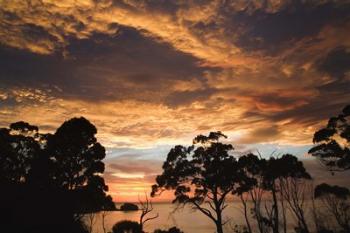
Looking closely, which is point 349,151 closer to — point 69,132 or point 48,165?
point 69,132

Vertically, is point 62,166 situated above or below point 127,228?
above

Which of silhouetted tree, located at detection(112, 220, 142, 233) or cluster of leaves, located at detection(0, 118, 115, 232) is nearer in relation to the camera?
cluster of leaves, located at detection(0, 118, 115, 232)

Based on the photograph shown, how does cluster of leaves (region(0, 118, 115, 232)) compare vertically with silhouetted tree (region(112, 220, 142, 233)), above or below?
above

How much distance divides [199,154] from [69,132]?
50.7 ft

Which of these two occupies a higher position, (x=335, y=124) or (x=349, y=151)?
(x=335, y=124)

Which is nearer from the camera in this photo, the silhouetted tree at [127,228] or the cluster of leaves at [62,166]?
the cluster of leaves at [62,166]

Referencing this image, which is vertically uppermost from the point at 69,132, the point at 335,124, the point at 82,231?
the point at 69,132

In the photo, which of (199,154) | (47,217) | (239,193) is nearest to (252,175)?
(239,193)

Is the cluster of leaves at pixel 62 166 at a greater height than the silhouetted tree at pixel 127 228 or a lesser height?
greater

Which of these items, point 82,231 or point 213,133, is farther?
point 213,133

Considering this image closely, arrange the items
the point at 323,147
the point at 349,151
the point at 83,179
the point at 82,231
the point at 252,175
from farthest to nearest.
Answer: the point at 252,175
the point at 83,179
the point at 82,231
the point at 323,147
the point at 349,151

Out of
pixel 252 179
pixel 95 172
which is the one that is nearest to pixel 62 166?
pixel 95 172

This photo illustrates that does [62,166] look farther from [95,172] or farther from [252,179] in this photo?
[252,179]

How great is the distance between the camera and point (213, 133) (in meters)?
37.6
